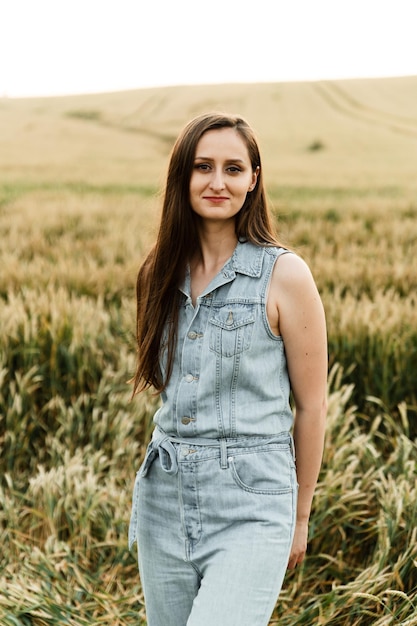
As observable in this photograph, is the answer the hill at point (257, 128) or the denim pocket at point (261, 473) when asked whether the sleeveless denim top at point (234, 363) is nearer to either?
the denim pocket at point (261, 473)

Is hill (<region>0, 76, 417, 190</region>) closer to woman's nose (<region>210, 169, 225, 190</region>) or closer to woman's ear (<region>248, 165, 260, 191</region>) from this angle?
woman's ear (<region>248, 165, 260, 191</region>)

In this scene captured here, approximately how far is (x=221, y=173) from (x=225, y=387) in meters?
0.49

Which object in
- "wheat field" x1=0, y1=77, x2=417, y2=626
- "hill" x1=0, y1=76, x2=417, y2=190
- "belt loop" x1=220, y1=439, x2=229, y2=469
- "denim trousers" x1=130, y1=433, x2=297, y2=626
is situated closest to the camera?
"denim trousers" x1=130, y1=433, x2=297, y2=626

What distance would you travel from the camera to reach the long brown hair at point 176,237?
5.79 feet

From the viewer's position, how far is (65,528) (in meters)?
2.79

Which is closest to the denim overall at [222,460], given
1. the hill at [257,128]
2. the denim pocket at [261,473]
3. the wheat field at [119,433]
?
the denim pocket at [261,473]

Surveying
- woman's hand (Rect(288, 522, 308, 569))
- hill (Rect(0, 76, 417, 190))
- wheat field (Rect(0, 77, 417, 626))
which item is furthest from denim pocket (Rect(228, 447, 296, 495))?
hill (Rect(0, 76, 417, 190))

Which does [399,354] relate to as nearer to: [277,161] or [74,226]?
[74,226]

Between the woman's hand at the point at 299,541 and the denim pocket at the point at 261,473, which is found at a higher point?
the denim pocket at the point at 261,473

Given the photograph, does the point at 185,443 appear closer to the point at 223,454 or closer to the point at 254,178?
the point at 223,454

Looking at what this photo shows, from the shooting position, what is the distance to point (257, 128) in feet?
51.6

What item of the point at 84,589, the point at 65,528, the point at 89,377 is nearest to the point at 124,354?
the point at 89,377

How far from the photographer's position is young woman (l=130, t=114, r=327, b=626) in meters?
1.62

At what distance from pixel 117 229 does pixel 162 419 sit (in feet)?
19.0
